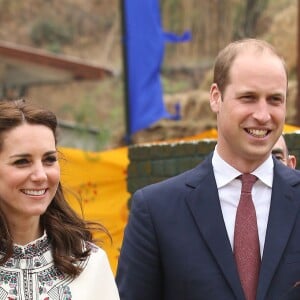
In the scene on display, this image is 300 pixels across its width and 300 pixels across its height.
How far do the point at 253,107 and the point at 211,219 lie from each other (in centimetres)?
39

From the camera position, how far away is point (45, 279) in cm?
301

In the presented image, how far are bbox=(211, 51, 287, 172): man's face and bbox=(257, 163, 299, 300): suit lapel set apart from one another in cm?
12

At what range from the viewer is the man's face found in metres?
2.96

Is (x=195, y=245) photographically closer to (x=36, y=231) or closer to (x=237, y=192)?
(x=237, y=192)

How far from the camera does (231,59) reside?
120 inches

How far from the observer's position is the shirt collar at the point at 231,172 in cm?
304

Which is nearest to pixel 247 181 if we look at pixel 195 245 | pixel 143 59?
pixel 195 245

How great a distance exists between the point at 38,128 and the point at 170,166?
2895 mm

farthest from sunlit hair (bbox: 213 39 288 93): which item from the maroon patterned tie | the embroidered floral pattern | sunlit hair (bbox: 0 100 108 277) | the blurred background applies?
the blurred background

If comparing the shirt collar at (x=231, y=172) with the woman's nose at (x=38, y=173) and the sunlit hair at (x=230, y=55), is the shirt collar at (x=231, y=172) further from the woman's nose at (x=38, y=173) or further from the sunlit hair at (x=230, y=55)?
the woman's nose at (x=38, y=173)

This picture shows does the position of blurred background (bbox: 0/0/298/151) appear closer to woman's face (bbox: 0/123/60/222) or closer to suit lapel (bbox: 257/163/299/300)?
suit lapel (bbox: 257/163/299/300)

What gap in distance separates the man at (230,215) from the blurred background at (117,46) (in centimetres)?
636

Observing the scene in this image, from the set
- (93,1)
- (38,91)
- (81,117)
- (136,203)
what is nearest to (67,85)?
(38,91)

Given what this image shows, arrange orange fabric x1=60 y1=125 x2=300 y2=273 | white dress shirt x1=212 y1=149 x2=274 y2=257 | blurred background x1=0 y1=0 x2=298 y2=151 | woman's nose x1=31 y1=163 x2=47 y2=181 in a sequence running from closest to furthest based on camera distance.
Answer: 1. woman's nose x1=31 y1=163 x2=47 y2=181
2. white dress shirt x1=212 y1=149 x2=274 y2=257
3. orange fabric x1=60 y1=125 x2=300 y2=273
4. blurred background x1=0 y1=0 x2=298 y2=151
